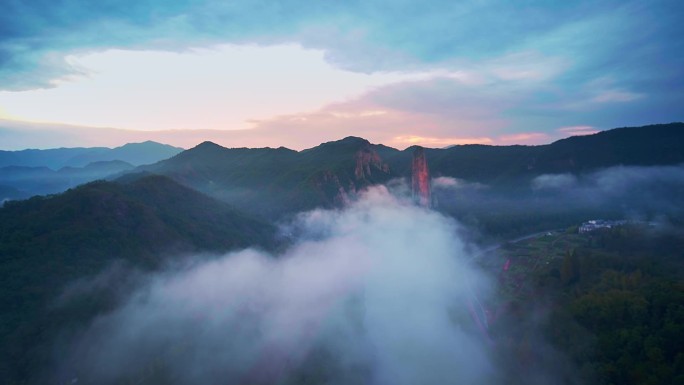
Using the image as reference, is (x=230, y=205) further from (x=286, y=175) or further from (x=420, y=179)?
(x=420, y=179)

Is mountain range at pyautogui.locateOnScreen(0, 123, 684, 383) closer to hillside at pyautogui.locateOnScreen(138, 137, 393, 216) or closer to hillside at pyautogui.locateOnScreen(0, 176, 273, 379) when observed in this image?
hillside at pyautogui.locateOnScreen(0, 176, 273, 379)

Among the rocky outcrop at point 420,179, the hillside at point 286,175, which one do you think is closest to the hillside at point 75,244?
the hillside at point 286,175

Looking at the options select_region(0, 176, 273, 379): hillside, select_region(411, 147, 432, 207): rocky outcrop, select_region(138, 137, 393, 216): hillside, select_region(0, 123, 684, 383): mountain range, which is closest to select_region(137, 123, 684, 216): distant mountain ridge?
select_region(138, 137, 393, 216): hillside

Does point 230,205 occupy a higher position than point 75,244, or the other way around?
point 230,205

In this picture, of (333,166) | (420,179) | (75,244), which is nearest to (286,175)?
(333,166)

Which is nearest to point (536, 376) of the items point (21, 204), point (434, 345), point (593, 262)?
point (434, 345)

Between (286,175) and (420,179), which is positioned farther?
(420,179)
